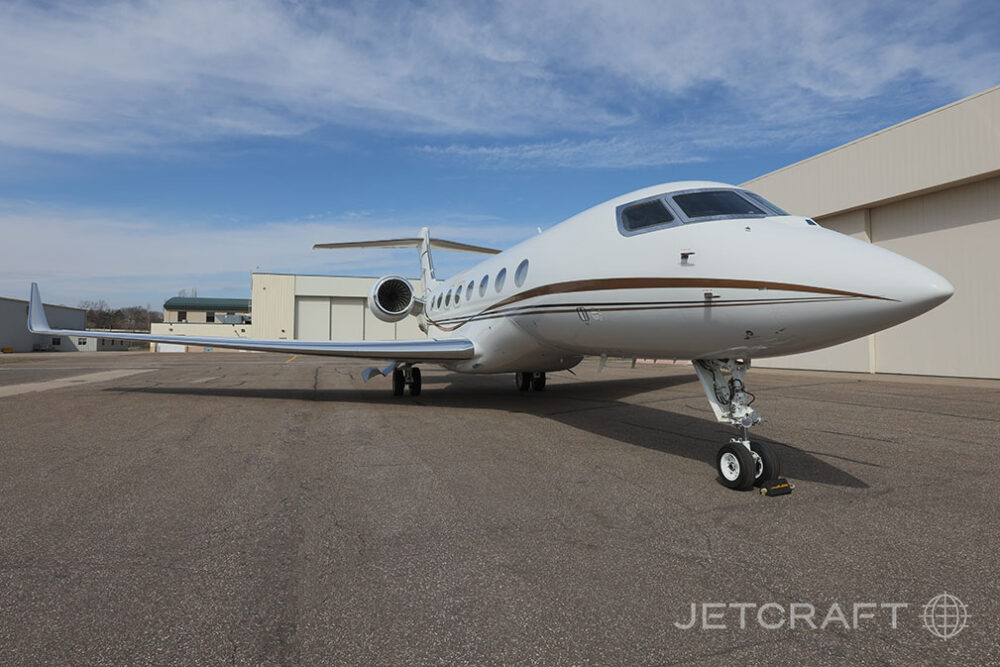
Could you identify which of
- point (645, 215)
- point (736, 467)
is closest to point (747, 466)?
point (736, 467)

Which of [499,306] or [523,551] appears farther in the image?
[499,306]

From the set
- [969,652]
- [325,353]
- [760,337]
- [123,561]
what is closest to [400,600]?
[123,561]

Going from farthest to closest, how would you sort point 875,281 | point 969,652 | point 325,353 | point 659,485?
1. point 325,353
2. point 659,485
3. point 875,281
4. point 969,652

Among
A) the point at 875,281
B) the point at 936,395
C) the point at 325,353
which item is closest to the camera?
the point at 875,281

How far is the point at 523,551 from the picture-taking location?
10.7 ft

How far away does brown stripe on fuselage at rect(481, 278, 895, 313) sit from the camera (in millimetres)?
4151

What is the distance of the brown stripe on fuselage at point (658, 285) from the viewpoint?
4151mm

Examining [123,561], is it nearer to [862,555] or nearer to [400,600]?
[400,600]

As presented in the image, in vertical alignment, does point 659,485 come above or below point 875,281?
below

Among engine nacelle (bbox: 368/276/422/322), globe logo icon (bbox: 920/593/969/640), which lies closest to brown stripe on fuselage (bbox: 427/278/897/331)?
globe logo icon (bbox: 920/593/969/640)

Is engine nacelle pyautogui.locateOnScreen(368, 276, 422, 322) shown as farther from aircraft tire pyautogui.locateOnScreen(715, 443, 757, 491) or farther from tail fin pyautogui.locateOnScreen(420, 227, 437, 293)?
aircraft tire pyautogui.locateOnScreen(715, 443, 757, 491)

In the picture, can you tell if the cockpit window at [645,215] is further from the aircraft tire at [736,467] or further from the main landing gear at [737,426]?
the aircraft tire at [736,467]

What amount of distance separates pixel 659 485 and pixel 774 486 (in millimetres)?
894

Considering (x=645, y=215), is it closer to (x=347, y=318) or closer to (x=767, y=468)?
(x=767, y=468)
